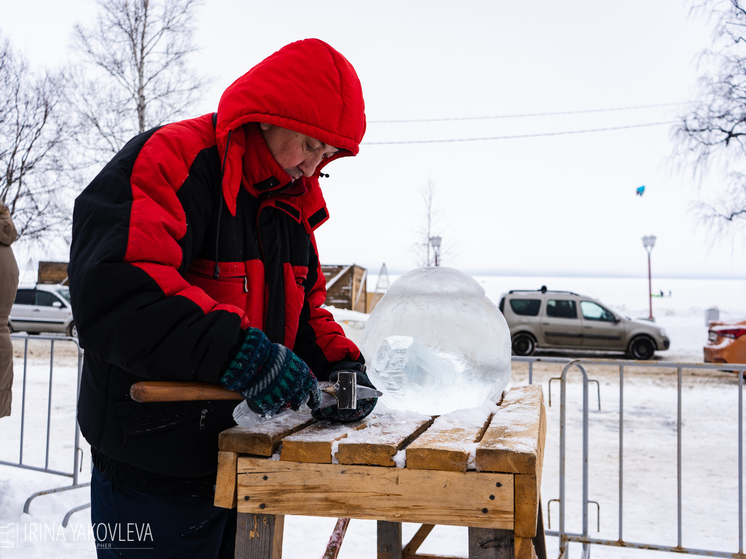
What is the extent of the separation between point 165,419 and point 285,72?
94cm

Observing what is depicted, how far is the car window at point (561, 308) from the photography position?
13.1 meters

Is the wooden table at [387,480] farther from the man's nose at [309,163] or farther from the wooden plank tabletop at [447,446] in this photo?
the man's nose at [309,163]

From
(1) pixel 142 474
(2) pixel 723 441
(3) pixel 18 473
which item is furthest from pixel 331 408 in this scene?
(2) pixel 723 441

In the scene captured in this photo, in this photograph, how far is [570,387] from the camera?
8984 mm

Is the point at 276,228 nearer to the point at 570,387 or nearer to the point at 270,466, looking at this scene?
the point at 270,466

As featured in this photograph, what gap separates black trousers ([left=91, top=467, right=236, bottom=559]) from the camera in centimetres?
145

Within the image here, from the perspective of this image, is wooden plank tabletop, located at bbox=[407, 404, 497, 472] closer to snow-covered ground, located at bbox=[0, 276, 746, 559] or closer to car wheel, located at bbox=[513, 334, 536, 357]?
snow-covered ground, located at bbox=[0, 276, 746, 559]

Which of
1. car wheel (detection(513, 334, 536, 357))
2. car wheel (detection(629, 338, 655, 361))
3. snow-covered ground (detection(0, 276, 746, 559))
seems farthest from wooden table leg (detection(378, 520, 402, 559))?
car wheel (detection(629, 338, 655, 361))

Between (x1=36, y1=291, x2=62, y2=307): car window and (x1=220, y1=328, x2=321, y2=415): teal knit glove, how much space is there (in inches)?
631

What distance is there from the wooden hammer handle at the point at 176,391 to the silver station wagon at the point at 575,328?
39.6ft

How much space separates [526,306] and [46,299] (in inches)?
501

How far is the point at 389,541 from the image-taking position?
8.19ft

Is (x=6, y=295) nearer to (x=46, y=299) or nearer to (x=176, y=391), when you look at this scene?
(x=176, y=391)

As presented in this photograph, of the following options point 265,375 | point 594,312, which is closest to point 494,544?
point 265,375
